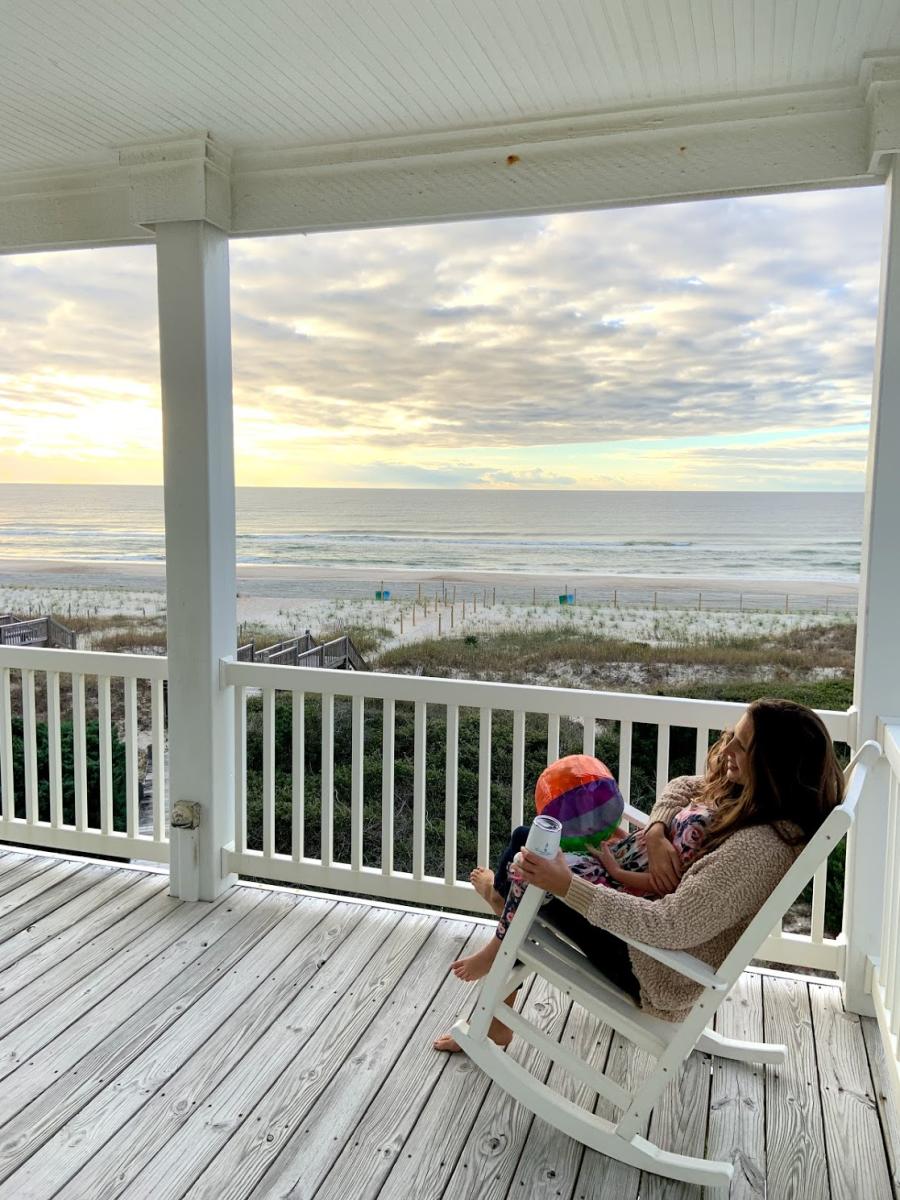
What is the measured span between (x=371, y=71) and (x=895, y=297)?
1.63 metres

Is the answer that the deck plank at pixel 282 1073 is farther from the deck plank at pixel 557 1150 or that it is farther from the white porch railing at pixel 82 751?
the white porch railing at pixel 82 751

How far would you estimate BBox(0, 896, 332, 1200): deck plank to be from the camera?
1.76m

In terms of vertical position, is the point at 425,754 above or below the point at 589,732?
below

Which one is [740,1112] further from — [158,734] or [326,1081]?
[158,734]

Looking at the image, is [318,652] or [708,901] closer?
[708,901]

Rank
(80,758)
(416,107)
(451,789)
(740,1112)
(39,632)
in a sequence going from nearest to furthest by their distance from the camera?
1. (740,1112)
2. (416,107)
3. (451,789)
4. (80,758)
5. (39,632)

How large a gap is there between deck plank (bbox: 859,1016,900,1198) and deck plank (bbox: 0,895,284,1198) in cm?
187

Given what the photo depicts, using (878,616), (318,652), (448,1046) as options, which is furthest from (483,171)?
(318,652)

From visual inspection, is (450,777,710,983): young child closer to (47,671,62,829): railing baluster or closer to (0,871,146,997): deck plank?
(0,871,146,997): deck plank

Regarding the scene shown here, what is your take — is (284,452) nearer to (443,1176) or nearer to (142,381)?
(142,381)

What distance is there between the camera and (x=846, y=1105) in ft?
6.59

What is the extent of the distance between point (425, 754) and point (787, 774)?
1.50m

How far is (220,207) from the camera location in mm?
2904

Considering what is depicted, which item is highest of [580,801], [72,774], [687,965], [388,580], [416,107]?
[416,107]
